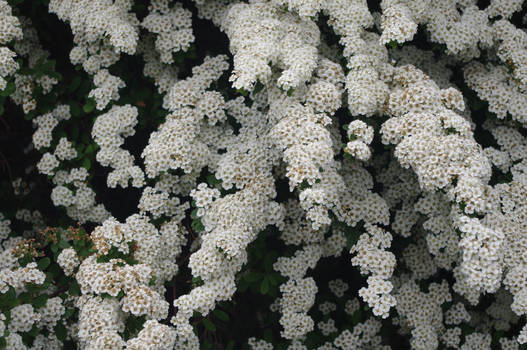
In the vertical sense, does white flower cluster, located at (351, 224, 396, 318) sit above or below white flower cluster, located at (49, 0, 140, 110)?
below

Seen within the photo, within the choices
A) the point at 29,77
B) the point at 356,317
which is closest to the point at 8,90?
the point at 29,77

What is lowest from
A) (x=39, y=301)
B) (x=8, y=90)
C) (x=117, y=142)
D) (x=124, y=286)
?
(x=39, y=301)

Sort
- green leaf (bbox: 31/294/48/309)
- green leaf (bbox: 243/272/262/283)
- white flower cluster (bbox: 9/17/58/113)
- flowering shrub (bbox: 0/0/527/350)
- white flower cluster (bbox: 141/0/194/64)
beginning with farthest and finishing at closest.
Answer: white flower cluster (bbox: 9/17/58/113)
white flower cluster (bbox: 141/0/194/64)
green leaf (bbox: 243/272/262/283)
green leaf (bbox: 31/294/48/309)
flowering shrub (bbox: 0/0/527/350)

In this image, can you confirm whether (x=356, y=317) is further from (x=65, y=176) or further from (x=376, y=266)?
(x=65, y=176)

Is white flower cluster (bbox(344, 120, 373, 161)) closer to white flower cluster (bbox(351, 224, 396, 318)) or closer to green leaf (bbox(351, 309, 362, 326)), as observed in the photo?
white flower cluster (bbox(351, 224, 396, 318))

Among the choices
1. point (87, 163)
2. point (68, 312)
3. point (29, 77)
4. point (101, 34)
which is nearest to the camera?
point (68, 312)

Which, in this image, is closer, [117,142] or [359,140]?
[359,140]

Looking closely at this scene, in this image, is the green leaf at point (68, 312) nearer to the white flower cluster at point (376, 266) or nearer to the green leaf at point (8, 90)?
the green leaf at point (8, 90)

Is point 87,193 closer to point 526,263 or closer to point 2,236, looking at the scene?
point 2,236

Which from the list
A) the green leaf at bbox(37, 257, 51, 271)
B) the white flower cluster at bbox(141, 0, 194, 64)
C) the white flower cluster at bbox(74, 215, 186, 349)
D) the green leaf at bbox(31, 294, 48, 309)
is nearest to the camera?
the white flower cluster at bbox(74, 215, 186, 349)

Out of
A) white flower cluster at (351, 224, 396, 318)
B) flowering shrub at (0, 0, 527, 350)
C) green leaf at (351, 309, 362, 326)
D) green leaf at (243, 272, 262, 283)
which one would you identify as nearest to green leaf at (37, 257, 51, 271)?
flowering shrub at (0, 0, 527, 350)
